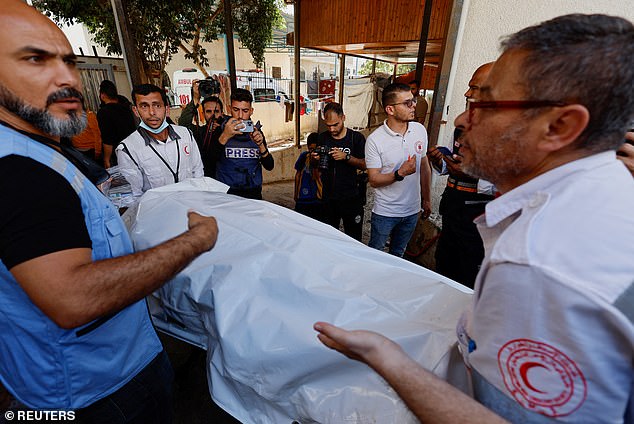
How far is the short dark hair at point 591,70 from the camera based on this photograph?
671mm

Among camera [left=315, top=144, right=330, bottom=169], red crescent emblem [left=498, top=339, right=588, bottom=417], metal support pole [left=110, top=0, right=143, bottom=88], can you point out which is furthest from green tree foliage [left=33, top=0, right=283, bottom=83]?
red crescent emblem [left=498, top=339, right=588, bottom=417]

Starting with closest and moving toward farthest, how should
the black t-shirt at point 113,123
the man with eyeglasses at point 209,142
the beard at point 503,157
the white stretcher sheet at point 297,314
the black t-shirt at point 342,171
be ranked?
the beard at point 503,157 → the white stretcher sheet at point 297,314 → the black t-shirt at point 342,171 → the man with eyeglasses at point 209,142 → the black t-shirt at point 113,123

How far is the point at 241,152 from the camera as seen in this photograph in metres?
3.36

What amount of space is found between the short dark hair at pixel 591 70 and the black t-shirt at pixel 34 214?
1.24m

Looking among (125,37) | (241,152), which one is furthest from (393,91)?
(125,37)

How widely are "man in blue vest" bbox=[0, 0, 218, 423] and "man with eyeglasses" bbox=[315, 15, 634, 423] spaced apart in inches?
24.9

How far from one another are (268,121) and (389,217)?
423 inches

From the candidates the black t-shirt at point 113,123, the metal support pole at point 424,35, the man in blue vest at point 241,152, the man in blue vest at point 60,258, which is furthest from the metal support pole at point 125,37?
the metal support pole at point 424,35

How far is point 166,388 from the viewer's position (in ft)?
4.56

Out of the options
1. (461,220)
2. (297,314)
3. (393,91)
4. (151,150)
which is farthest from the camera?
(393,91)

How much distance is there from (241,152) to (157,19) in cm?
508

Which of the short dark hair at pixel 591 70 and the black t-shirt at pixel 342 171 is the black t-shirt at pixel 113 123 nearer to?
the black t-shirt at pixel 342 171

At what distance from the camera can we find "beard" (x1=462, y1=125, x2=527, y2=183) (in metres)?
0.77

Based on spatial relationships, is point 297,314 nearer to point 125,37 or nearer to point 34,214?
point 34,214
